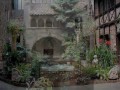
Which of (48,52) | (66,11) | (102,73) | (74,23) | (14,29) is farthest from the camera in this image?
(102,73)

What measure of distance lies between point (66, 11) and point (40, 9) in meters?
0.38

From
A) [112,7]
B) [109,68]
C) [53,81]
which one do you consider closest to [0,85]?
[53,81]

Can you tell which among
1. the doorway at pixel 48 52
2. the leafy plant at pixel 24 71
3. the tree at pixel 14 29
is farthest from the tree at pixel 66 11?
the leafy plant at pixel 24 71

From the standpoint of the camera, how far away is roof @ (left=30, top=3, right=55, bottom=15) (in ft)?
13.2

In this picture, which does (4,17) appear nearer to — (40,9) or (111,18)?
(40,9)

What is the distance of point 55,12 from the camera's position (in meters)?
4.14

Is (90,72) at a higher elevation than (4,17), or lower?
lower

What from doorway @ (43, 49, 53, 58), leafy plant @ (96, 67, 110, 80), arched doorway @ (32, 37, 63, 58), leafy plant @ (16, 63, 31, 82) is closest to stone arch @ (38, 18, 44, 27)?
arched doorway @ (32, 37, 63, 58)

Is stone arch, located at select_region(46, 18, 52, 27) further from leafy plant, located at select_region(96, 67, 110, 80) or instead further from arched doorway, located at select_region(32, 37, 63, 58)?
leafy plant, located at select_region(96, 67, 110, 80)

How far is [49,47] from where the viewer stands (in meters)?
4.06

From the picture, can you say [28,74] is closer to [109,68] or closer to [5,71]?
[5,71]

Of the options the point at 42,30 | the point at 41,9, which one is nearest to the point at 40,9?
the point at 41,9

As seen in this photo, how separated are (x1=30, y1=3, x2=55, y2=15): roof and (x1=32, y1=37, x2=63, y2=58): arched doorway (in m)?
0.34

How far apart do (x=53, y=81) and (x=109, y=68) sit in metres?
1.17
